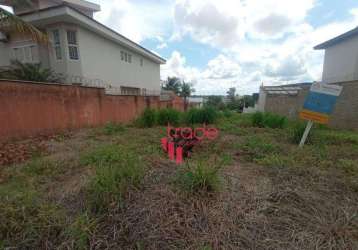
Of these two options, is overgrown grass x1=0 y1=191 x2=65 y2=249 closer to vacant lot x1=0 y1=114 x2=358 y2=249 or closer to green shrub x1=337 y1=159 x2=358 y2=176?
vacant lot x1=0 y1=114 x2=358 y2=249

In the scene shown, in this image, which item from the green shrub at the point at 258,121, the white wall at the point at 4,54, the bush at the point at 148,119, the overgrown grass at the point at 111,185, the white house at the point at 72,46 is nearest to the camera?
the overgrown grass at the point at 111,185

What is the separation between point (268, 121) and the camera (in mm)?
6309

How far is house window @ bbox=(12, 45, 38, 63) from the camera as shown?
28.0 feet

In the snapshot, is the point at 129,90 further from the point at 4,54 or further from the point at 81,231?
the point at 81,231

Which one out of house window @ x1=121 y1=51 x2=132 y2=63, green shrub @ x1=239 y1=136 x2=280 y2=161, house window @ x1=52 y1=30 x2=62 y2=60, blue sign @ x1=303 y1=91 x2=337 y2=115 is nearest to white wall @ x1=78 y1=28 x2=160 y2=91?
house window @ x1=121 y1=51 x2=132 y2=63

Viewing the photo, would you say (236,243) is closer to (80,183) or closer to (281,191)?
(281,191)

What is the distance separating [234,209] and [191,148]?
1835mm

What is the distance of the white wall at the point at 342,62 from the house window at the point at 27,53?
16.9m

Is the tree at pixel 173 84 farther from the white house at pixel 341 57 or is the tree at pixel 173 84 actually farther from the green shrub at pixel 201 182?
the green shrub at pixel 201 182

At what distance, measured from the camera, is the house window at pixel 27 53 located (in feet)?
28.0

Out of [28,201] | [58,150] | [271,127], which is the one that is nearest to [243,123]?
[271,127]

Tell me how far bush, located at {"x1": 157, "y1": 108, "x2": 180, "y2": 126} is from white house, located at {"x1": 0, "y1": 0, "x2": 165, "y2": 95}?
4.43 meters

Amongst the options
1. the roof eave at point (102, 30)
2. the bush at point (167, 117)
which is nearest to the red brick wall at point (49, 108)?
the bush at point (167, 117)

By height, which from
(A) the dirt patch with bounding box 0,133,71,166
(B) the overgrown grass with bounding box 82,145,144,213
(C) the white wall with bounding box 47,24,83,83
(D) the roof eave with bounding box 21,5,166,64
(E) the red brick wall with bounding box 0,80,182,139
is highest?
(D) the roof eave with bounding box 21,5,166,64
